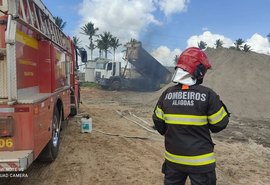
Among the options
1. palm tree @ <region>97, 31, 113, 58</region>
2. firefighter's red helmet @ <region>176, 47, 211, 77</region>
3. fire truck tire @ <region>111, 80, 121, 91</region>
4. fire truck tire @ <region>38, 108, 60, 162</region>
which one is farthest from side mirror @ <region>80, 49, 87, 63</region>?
palm tree @ <region>97, 31, 113, 58</region>

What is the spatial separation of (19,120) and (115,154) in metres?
3.12

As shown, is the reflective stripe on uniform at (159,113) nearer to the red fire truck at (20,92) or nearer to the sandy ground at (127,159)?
the red fire truck at (20,92)

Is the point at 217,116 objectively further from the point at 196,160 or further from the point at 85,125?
the point at 85,125

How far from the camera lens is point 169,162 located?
319 cm

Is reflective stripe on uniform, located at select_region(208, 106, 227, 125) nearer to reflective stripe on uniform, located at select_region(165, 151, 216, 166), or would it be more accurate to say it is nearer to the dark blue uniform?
the dark blue uniform

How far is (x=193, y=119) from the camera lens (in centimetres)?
298

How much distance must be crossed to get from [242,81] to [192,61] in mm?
17525

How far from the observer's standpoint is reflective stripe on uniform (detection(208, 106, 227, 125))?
2942 millimetres

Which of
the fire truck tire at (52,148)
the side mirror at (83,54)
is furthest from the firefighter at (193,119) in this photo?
the side mirror at (83,54)

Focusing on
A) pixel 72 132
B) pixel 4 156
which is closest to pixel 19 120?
pixel 4 156

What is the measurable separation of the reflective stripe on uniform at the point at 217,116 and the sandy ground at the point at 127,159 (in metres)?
2.89

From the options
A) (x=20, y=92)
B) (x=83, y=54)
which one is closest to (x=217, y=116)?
(x=20, y=92)

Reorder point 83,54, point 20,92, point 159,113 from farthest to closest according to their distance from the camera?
point 83,54 → point 20,92 → point 159,113

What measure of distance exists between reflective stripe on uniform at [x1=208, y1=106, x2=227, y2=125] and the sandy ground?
2.89 meters
